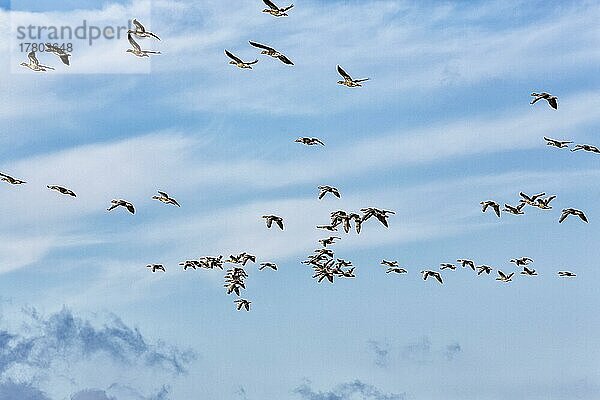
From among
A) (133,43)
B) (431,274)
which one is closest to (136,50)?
(133,43)

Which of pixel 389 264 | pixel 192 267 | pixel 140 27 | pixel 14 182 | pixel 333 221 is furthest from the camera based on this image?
pixel 389 264

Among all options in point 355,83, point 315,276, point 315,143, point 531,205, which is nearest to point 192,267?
point 315,276

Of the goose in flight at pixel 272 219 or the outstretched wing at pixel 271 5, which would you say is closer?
the outstretched wing at pixel 271 5

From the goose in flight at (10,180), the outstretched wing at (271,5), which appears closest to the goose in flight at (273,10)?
the outstretched wing at (271,5)

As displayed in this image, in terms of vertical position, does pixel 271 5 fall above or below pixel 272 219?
above

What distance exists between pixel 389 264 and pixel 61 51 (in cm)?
4721

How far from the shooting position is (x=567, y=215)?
346ft

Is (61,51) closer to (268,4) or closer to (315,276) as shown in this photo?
(268,4)

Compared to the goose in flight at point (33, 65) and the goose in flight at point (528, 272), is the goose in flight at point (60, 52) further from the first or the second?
the goose in flight at point (528, 272)

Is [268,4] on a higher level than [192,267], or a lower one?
higher

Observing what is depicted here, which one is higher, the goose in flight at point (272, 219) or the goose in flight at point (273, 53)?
the goose in flight at point (273, 53)

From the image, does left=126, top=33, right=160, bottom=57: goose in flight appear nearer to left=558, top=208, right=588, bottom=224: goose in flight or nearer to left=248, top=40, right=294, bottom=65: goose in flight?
left=248, top=40, right=294, bottom=65: goose in flight

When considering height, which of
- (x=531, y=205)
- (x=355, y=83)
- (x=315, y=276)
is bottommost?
(x=315, y=276)

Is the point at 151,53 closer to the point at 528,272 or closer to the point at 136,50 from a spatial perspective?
the point at 136,50
